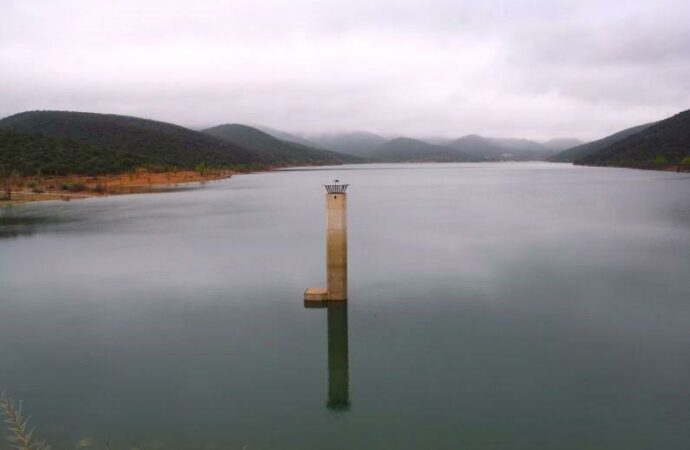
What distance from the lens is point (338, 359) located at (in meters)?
12.0

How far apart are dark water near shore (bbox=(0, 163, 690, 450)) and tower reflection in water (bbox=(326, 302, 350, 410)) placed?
0.05m

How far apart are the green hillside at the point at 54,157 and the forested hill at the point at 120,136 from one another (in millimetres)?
15321

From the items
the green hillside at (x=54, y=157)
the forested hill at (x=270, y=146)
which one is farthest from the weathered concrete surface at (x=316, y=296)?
the forested hill at (x=270, y=146)

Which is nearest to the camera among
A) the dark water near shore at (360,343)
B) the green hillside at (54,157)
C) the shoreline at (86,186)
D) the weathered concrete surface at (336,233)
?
the dark water near shore at (360,343)

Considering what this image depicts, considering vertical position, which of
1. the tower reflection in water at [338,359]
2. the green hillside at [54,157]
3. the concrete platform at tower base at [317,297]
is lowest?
the tower reflection in water at [338,359]

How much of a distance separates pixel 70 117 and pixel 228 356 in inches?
4262

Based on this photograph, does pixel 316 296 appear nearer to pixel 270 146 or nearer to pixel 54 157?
pixel 54 157

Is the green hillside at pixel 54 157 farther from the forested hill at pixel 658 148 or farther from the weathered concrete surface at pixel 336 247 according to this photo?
the forested hill at pixel 658 148

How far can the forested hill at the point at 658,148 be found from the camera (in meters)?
95.4

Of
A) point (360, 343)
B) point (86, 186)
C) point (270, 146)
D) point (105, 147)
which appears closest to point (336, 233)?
point (360, 343)

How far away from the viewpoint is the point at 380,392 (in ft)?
33.7

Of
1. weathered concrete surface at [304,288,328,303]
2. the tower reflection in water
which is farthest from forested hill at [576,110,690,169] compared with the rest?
the tower reflection in water

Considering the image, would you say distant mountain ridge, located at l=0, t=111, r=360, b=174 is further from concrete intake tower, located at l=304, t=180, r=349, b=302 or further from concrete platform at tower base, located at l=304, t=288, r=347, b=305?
concrete intake tower, located at l=304, t=180, r=349, b=302

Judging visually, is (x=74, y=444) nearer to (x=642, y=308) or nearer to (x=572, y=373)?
(x=572, y=373)
